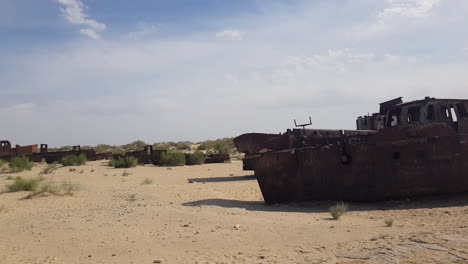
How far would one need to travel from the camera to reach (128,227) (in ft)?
23.1

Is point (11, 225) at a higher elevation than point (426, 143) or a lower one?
lower

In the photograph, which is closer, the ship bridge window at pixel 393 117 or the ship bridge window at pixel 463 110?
the ship bridge window at pixel 463 110

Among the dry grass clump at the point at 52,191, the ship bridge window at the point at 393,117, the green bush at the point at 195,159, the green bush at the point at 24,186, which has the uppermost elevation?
the ship bridge window at the point at 393,117

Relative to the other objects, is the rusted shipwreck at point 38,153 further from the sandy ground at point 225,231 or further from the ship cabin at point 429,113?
the ship cabin at point 429,113

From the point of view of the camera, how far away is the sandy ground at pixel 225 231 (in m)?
5.30

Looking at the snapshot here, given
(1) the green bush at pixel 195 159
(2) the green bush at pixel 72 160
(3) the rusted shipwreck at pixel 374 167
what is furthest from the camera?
(1) the green bush at pixel 195 159

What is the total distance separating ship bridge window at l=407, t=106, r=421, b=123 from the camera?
10586 millimetres

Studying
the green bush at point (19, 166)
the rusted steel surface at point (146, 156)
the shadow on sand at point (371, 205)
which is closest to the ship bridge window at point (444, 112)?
the shadow on sand at point (371, 205)

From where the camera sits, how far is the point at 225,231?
261 inches

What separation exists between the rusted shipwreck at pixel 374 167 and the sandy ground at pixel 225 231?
0.30 meters

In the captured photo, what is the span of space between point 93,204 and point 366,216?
19.4 feet

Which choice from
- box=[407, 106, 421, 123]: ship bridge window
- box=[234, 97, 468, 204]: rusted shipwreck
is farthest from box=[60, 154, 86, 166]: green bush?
box=[407, 106, 421, 123]: ship bridge window

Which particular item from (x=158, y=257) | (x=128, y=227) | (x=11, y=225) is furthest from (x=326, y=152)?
(x=11, y=225)

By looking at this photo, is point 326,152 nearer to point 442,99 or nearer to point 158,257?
point 442,99
